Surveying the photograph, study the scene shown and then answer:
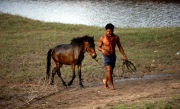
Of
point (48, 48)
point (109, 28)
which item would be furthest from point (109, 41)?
point (48, 48)

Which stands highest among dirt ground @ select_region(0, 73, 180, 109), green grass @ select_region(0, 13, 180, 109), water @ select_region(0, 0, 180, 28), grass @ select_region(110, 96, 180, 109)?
water @ select_region(0, 0, 180, 28)

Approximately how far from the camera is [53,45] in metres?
17.9

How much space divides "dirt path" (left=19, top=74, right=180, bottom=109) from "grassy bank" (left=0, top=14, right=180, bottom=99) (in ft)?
5.58

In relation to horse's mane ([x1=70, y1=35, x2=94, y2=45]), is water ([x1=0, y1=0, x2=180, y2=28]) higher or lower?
higher

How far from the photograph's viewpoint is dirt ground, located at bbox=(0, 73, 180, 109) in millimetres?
7334

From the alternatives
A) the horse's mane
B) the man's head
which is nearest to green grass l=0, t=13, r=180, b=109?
the horse's mane

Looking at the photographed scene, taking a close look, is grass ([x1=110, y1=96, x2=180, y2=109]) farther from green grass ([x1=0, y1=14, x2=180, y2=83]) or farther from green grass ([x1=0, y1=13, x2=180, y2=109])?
green grass ([x1=0, y1=14, x2=180, y2=83])

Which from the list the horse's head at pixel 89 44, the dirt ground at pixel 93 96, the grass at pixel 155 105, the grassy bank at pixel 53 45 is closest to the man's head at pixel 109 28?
the horse's head at pixel 89 44

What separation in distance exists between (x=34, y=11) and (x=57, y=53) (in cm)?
3080

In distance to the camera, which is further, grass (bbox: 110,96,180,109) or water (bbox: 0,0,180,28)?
water (bbox: 0,0,180,28)

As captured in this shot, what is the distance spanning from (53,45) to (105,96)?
9.94 meters

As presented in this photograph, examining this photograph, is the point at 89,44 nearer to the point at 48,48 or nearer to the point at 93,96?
the point at 93,96

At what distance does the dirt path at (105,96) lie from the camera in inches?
287

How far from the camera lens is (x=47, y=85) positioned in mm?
10664
